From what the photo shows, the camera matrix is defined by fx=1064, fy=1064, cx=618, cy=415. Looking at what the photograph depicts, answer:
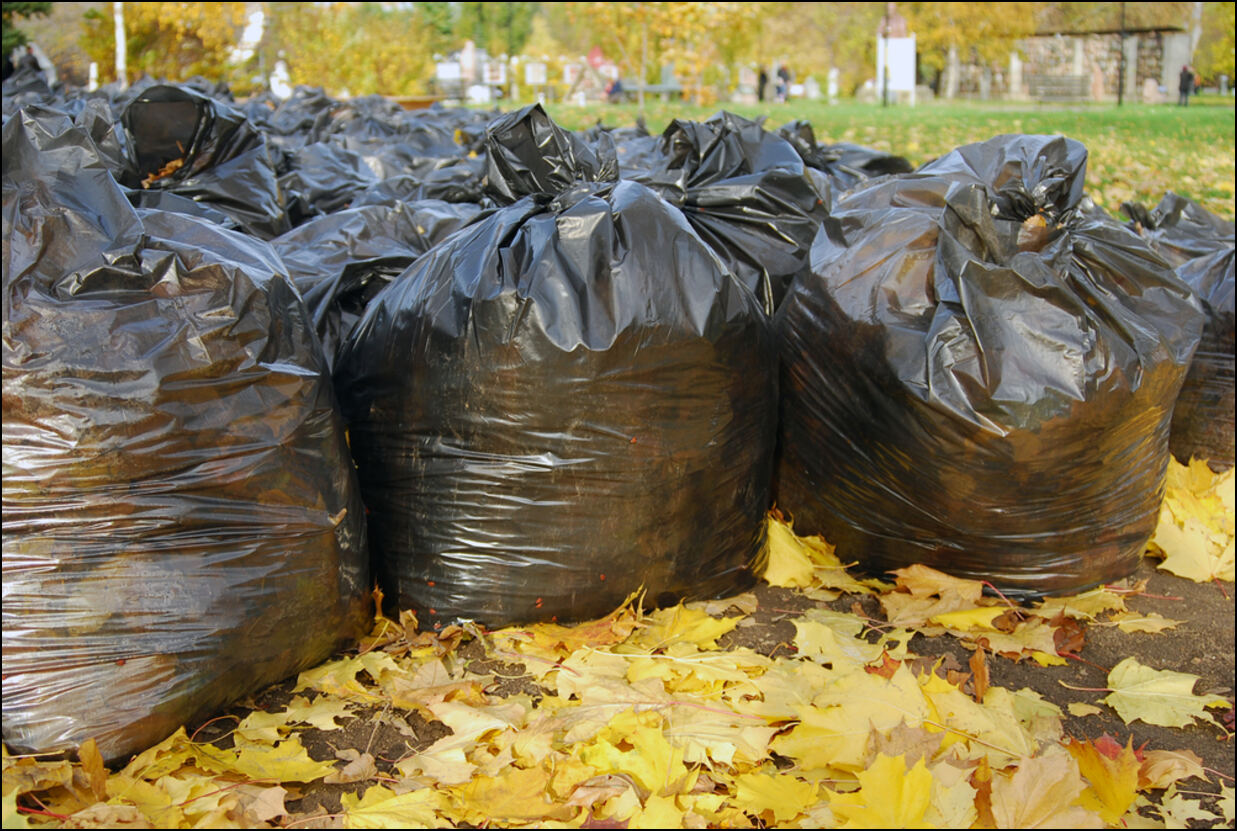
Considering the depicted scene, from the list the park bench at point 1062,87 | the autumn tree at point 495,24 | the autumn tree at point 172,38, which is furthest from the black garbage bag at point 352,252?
the autumn tree at point 495,24

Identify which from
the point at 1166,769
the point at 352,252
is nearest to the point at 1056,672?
the point at 1166,769

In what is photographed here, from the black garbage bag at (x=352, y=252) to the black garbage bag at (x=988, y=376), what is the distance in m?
0.96

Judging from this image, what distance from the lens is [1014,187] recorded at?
7.85 feet

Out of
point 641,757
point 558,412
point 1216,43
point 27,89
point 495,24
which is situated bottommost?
point 641,757

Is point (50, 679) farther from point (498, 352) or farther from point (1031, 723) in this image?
point (1031, 723)

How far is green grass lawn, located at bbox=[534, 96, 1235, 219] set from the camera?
8211mm

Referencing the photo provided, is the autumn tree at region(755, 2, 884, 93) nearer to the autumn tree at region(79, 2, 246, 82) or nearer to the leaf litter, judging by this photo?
the autumn tree at region(79, 2, 246, 82)

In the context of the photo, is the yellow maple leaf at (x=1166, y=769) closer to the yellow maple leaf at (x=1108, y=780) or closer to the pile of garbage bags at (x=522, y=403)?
the yellow maple leaf at (x=1108, y=780)

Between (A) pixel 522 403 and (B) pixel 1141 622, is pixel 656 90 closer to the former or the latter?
(B) pixel 1141 622

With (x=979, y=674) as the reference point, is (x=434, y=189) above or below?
above

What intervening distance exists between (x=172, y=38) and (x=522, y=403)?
25522 millimetres

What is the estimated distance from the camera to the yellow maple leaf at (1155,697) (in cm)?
191

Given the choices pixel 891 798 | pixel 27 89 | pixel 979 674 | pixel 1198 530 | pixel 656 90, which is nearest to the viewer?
pixel 891 798

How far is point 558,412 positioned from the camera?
78.4 inches
